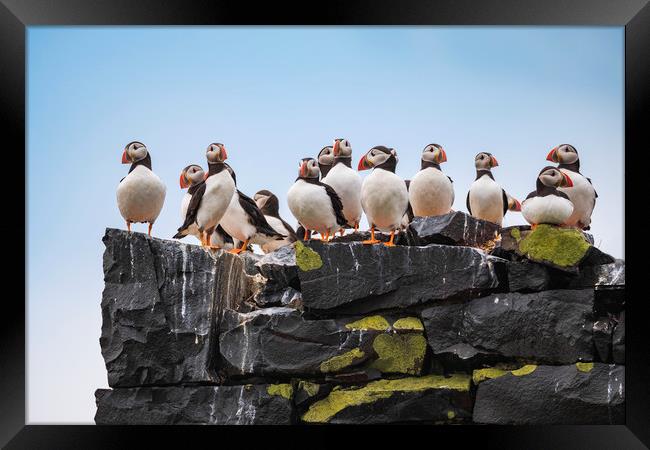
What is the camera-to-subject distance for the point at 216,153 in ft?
38.8

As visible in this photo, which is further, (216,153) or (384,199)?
(216,153)

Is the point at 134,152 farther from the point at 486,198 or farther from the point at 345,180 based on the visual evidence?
the point at 486,198

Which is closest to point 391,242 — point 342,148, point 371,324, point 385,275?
point 385,275

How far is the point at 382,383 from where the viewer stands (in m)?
11.0

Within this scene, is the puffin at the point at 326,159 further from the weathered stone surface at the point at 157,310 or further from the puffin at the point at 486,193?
the weathered stone surface at the point at 157,310

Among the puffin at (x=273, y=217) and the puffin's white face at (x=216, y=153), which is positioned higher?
the puffin's white face at (x=216, y=153)

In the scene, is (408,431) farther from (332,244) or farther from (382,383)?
(332,244)

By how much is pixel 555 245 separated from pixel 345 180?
251 centimetres

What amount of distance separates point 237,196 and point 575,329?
4.01 meters

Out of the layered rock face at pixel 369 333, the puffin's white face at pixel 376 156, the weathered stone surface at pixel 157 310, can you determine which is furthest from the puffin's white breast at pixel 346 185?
the weathered stone surface at pixel 157 310

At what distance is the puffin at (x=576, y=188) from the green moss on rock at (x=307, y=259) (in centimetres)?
302

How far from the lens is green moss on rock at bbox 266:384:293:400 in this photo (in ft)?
36.0

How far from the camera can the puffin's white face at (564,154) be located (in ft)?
40.3

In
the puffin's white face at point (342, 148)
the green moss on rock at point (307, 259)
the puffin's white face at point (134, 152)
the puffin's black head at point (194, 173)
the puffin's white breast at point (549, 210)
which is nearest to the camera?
the green moss on rock at point (307, 259)
